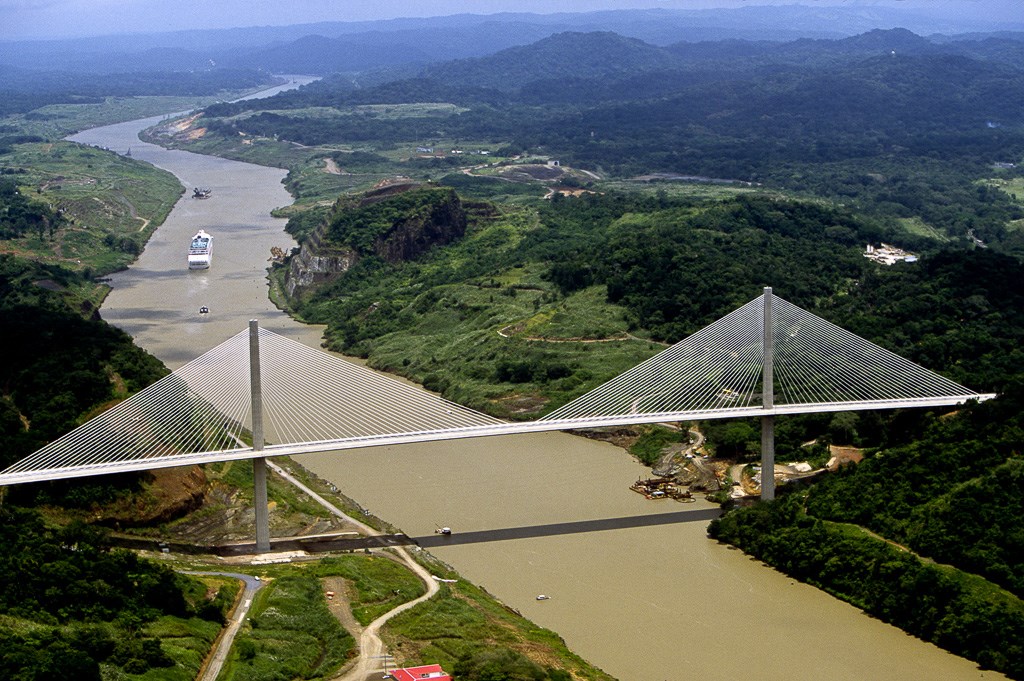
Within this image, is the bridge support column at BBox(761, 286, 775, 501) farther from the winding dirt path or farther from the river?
the winding dirt path

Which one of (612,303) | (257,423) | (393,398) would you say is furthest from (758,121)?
(257,423)

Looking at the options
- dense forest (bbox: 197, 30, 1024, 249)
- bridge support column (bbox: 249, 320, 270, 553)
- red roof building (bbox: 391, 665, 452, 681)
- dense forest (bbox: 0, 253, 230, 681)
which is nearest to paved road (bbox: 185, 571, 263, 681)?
dense forest (bbox: 0, 253, 230, 681)

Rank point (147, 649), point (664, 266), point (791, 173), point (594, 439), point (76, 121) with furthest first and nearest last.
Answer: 1. point (76, 121)
2. point (791, 173)
3. point (664, 266)
4. point (594, 439)
5. point (147, 649)

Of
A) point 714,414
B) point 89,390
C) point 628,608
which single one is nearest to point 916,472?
point 714,414

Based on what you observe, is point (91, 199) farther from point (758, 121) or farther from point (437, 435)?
point (758, 121)

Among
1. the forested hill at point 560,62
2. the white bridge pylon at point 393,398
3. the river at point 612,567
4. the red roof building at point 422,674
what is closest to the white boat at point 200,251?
the river at point 612,567

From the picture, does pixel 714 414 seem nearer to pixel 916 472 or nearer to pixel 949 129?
pixel 916 472
